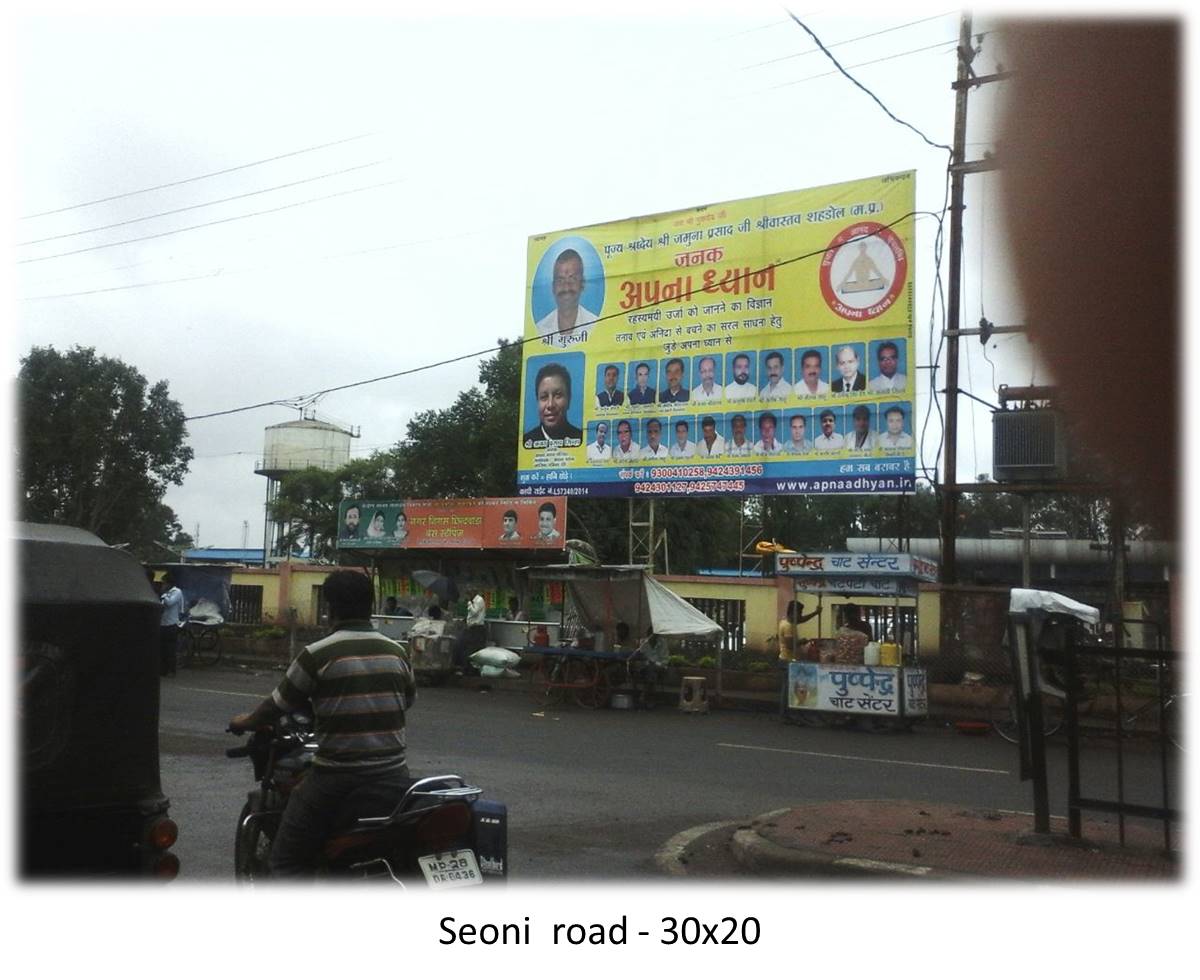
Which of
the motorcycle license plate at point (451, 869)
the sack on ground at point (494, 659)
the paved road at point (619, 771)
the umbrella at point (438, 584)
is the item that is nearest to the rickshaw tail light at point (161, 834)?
the motorcycle license plate at point (451, 869)

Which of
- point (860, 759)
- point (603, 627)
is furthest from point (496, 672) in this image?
point (860, 759)

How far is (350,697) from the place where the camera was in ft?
13.4

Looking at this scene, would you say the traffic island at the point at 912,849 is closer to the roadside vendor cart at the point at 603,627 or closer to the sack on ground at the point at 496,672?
the roadside vendor cart at the point at 603,627

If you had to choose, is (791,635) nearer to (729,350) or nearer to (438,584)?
(729,350)

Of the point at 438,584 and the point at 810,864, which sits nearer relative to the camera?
the point at 810,864

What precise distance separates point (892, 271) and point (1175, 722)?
11.7 meters

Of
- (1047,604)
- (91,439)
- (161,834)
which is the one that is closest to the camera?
(161,834)

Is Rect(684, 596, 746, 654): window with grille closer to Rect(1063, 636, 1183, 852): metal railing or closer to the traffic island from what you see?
the traffic island

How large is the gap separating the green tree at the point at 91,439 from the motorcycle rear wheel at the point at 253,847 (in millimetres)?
31265

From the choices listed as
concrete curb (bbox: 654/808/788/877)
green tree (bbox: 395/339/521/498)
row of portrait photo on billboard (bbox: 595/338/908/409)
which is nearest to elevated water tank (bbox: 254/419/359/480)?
green tree (bbox: 395/339/521/498)

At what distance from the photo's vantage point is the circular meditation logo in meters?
17.4

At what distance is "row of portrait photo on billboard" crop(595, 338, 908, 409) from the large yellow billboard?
0.03 metres

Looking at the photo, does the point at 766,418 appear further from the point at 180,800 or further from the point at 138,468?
the point at 138,468

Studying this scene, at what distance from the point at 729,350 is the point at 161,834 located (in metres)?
15.7
